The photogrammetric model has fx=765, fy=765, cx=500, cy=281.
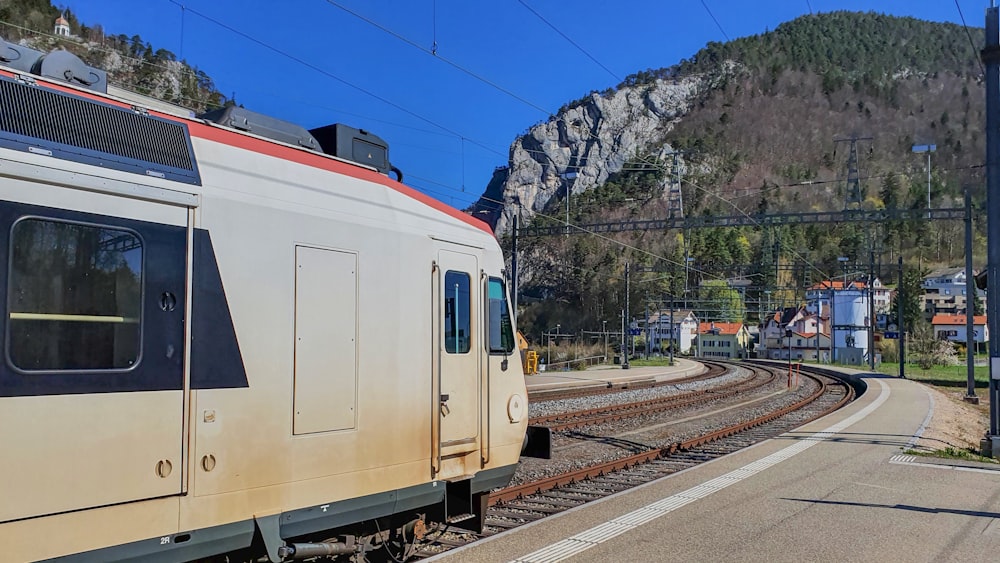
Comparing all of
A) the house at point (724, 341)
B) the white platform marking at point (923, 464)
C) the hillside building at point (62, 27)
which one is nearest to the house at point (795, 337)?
the house at point (724, 341)

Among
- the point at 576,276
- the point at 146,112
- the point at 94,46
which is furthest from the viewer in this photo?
the point at 576,276

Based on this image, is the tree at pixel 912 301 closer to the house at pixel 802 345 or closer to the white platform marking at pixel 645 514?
the house at pixel 802 345

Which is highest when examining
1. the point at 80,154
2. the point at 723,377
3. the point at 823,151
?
the point at 823,151

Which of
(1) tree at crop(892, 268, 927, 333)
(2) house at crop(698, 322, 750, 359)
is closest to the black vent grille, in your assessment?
(1) tree at crop(892, 268, 927, 333)

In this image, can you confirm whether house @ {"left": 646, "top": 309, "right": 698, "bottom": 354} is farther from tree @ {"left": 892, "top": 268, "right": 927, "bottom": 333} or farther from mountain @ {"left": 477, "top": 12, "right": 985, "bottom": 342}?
A: tree @ {"left": 892, "top": 268, "right": 927, "bottom": 333}

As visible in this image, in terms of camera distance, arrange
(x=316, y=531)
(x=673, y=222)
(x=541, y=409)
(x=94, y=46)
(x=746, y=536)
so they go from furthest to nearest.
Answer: (x=94, y=46) → (x=673, y=222) → (x=541, y=409) → (x=746, y=536) → (x=316, y=531)

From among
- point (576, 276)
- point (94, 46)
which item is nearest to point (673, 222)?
point (94, 46)

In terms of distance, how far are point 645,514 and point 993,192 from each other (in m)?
11.3

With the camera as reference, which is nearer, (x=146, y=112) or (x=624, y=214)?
(x=146, y=112)

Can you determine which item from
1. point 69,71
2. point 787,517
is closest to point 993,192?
point 787,517

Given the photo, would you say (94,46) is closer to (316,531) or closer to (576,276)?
(316,531)

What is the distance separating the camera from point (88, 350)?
159 inches

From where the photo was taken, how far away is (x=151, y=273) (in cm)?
438

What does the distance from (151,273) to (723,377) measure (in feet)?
139
